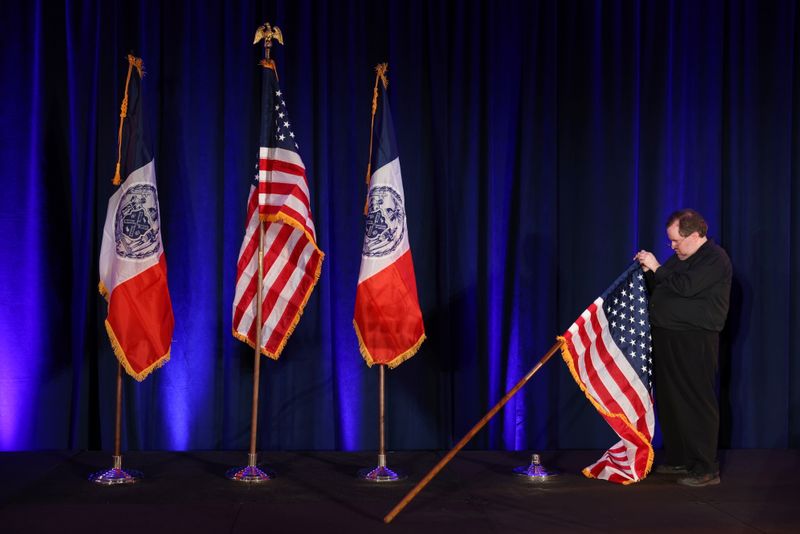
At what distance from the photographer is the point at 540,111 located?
6590 mm

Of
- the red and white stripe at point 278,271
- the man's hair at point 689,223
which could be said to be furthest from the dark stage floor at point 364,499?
the man's hair at point 689,223

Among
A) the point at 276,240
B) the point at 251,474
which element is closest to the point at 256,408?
the point at 251,474

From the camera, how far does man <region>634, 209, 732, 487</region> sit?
16.9ft

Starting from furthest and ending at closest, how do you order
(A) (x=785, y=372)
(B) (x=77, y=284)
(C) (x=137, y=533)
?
(A) (x=785, y=372), (B) (x=77, y=284), (C) (x=137, y=533)

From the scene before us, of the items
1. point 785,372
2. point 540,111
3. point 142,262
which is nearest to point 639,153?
point 540,111

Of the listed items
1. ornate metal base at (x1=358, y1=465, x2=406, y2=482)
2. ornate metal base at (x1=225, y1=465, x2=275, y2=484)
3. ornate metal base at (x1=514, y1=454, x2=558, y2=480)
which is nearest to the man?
ornate metal base at (x1=514, y1=454, x2=558, y2=480)

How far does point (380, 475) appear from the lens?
17.5ft

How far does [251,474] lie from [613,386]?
2.26 metres

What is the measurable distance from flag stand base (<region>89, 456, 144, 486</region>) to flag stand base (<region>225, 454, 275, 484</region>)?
1.83 ft

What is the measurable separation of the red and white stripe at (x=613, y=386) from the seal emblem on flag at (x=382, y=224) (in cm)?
121

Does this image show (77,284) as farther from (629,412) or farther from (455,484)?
(629,412)

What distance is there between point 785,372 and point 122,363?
4.88 metres

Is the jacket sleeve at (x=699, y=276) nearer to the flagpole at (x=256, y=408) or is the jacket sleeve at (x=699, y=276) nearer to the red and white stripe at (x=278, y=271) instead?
the red and white stripe at (x=278, y=271)

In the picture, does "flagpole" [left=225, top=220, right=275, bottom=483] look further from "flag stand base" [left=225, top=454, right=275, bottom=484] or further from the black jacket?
the black jacket
